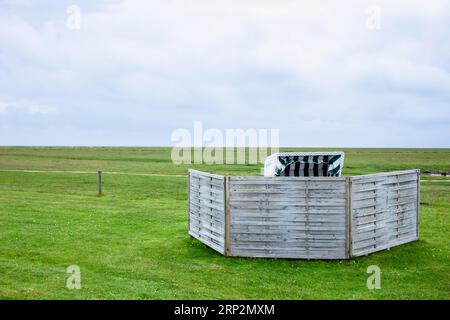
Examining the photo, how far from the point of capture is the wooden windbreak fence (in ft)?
37.4

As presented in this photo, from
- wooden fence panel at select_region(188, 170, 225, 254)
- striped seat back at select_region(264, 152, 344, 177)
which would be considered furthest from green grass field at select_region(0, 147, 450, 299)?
striped seat back at select_region(264, 152, 344, 177)

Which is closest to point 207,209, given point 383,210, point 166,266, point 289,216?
point 166,266

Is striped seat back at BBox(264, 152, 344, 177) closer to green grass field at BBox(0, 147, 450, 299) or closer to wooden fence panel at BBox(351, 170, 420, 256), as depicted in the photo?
wooden fence panel at BBox(351, 170, 420, 256)

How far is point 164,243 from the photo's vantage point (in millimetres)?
13820

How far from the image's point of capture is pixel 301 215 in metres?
11.5

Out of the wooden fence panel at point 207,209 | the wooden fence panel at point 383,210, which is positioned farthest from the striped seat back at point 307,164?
the wooden fence panel at point 207,209

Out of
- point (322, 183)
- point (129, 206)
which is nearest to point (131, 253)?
point (322, 183)

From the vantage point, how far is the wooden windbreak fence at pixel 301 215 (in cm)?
1141

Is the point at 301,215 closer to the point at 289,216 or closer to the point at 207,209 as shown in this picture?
the point at 289,216

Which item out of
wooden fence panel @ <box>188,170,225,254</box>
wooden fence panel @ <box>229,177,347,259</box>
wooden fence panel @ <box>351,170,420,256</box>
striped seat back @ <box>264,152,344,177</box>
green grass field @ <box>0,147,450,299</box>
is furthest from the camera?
striped seat back @ <box>264,152,344,177</box>

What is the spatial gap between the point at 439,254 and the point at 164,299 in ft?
24.6
